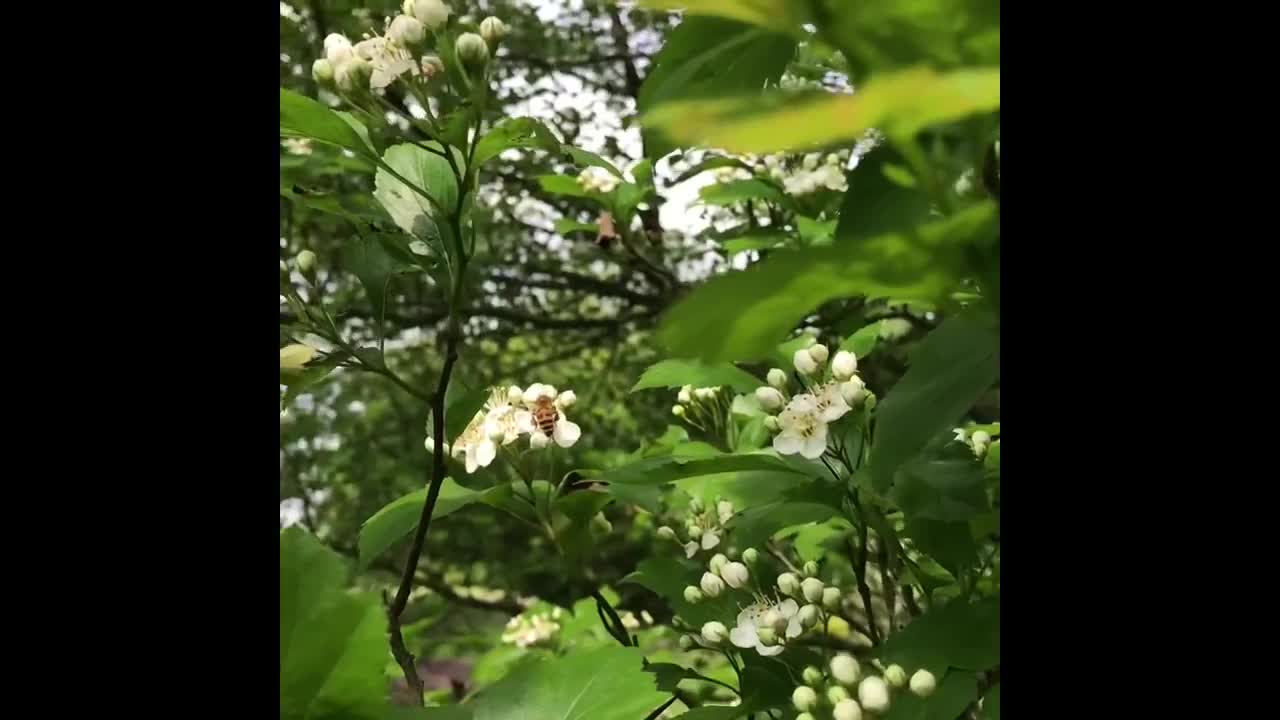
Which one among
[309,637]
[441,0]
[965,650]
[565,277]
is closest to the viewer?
[309,637]

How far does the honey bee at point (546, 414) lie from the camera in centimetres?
94

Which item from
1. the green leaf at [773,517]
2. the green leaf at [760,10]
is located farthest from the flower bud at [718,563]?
the green leaf at [760,10]

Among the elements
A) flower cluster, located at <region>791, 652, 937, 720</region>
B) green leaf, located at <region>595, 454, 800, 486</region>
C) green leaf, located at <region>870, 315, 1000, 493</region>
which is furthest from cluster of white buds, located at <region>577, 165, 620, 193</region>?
green leaf, located at <region>870, 315, 1000, 493</region>

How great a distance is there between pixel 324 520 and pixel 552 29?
1.66 metres

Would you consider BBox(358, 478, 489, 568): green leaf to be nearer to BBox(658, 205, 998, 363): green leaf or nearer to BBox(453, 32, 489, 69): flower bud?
BBox(453, 32, 489, 69): flower bud

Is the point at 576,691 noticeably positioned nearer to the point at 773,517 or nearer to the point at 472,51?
the point at 773,517

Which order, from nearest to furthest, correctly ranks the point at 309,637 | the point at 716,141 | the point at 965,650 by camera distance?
the point at 716,141
the point at 309,637
the point at 965,650

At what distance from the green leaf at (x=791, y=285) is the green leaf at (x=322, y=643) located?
170 mm

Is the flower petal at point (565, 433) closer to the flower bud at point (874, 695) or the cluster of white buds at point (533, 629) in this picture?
the flower bud at point (874, 695)

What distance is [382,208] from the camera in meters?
0.80

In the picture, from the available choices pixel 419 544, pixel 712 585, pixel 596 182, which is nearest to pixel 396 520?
pixel 419 544

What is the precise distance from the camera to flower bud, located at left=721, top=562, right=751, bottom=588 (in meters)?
0.81
